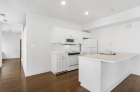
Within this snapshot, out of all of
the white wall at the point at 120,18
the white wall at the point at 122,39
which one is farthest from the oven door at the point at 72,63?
the white wall at the point at 120,18

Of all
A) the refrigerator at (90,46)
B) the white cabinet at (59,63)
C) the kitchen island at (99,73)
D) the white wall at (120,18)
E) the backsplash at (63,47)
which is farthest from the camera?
the refrigerator at (90,46)

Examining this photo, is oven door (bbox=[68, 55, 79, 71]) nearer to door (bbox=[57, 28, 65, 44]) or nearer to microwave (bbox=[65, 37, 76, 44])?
microwave (bbox=[65, 37, 76, 44])

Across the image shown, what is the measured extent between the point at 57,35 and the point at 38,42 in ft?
3.12

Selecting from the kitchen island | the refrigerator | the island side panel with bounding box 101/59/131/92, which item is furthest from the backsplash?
the island side panel with bounding box 101/59/131/92

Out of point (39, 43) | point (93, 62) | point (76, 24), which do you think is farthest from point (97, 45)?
point (39, 43)

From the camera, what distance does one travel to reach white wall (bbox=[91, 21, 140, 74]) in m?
3.13

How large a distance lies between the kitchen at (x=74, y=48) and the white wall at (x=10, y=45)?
4660 mm

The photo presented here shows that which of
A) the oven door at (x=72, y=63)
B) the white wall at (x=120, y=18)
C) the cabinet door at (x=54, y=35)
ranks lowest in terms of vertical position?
the oven door at (x=72, y=63)

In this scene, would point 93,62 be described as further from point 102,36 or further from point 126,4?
point 102,36

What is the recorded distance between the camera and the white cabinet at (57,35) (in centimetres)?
343

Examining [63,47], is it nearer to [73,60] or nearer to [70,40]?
[70,40]

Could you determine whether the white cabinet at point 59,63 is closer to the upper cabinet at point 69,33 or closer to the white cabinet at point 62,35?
the white cabinet at point 62,35

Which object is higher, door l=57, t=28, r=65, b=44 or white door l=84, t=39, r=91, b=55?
door l=57, t=28, r=65, b=44

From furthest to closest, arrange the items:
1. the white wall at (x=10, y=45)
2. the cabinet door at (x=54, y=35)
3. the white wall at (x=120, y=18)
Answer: the white wall at (x=10, y=45), the cabinet door at (x=54, y=35), the white wall at (x=120, y=18)
